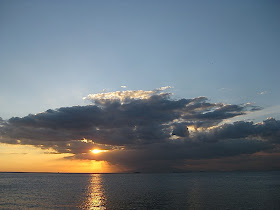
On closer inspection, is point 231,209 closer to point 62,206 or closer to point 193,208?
point 193,208

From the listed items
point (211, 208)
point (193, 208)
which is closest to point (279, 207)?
point (211, 208)

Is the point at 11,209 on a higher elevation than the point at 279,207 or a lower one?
higher

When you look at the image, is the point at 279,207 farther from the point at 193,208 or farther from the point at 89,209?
the point at 89,209

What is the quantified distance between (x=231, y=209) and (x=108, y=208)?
37740mm

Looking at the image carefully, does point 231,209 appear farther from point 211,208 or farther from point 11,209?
point 11,209

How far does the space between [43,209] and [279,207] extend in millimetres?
73584

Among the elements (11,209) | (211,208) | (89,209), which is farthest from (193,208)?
(11,209)

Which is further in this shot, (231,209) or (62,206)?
(62,206)

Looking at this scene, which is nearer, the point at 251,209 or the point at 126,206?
the point at 251,209

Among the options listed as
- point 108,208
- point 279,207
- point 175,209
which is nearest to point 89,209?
point 108,208

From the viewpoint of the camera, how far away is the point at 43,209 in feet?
255

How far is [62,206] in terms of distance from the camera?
82.9 meters

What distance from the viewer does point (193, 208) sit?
76.4m

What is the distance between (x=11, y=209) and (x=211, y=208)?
204ft
